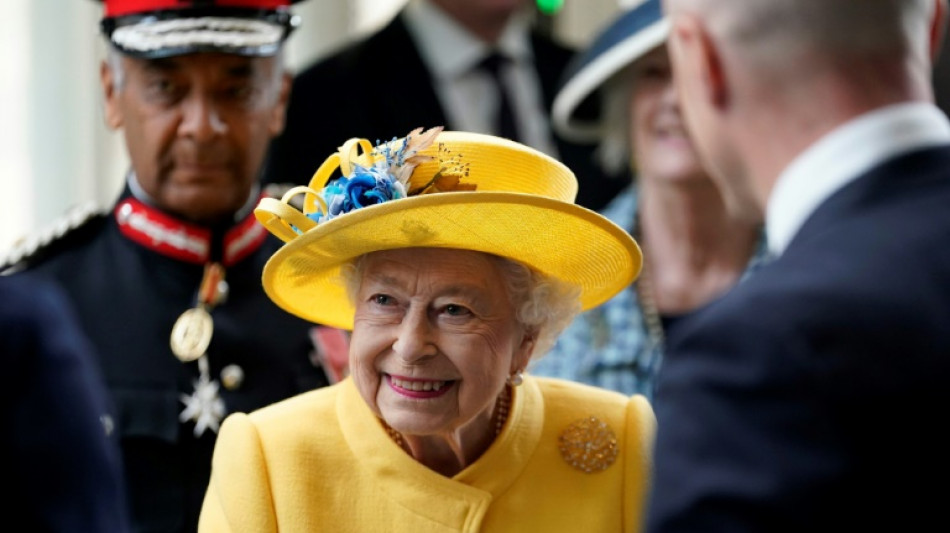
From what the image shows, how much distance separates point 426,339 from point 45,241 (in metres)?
1.32

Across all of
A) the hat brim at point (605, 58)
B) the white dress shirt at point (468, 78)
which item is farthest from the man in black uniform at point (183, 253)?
the white dress shirt at point (468, 78)

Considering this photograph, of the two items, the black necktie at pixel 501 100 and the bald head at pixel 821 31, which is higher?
the bald head at pixel 821 31

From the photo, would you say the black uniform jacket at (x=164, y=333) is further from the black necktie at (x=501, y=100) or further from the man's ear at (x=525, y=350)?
the black necktie at (x=501, y=100)

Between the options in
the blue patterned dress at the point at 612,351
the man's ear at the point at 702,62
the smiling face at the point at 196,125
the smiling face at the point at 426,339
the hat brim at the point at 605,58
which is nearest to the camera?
the man's ear at the point at 702,62

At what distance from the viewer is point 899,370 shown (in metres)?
1.91

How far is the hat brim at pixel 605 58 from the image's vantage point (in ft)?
15.0

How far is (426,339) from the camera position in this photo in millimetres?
2902

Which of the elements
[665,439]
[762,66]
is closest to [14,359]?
[665,439]

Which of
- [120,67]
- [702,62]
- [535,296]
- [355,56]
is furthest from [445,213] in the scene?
[355,56]

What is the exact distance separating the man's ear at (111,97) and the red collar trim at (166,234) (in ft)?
0.63

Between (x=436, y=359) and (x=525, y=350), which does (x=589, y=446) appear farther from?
(x=436, y=359)

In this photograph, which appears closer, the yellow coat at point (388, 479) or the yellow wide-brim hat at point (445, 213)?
the yellow wide-brim hat at point (445, 213)

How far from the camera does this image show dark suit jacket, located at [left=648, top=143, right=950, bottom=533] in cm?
189

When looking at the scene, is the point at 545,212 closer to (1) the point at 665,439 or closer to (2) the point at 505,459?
(2) the point at 505,459
